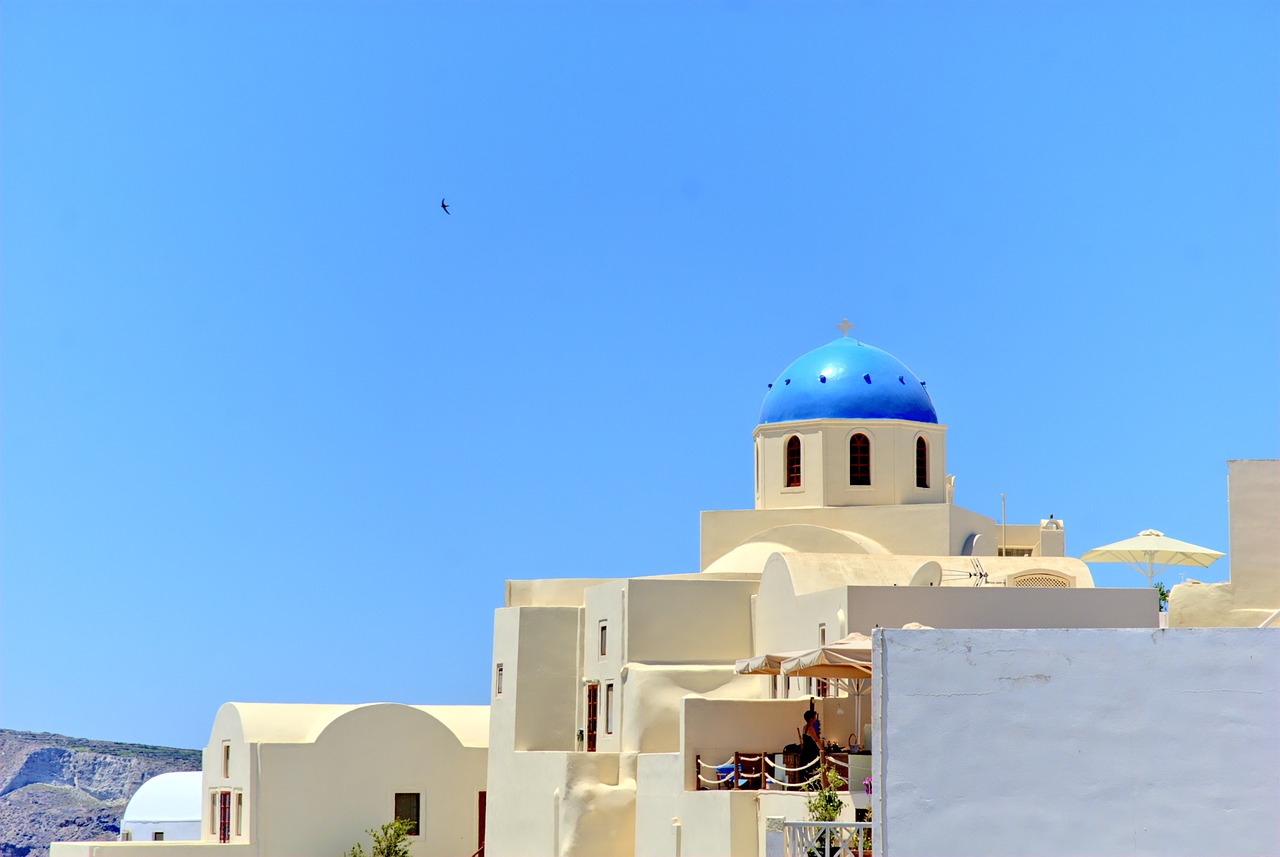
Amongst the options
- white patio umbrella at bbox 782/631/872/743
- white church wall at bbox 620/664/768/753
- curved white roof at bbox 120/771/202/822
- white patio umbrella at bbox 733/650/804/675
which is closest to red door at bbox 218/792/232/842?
curved white roof at bbox 120/771/202/822

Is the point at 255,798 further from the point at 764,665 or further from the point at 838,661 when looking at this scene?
the point at 838,661

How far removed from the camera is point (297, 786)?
36.9 metres

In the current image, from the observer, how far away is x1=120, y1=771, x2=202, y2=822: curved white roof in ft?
146

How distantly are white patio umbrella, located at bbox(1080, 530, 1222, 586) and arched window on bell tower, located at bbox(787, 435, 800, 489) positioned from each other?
6341mm

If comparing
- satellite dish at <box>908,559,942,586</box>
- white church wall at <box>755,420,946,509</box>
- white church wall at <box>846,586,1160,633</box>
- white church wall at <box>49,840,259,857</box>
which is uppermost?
white church wall at <box>755,420,946,509</box>

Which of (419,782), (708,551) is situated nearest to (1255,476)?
(708,551)

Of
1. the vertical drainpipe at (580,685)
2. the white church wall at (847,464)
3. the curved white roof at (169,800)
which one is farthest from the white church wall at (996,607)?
the curved white roof at (169,800)

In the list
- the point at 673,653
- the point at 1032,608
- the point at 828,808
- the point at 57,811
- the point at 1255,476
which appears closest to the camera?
the point at 828,808

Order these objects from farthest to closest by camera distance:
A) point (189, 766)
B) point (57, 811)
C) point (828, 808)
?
point (189, 766)
point (57, 811)
point (828, 808)

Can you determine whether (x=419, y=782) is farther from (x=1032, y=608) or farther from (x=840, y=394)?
(x=1032, y=608)

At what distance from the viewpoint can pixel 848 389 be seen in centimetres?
3622

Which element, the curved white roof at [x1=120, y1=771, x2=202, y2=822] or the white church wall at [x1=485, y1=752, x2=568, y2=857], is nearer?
the white church wall at [x1=485, y1=752, x2=568, y2=857]

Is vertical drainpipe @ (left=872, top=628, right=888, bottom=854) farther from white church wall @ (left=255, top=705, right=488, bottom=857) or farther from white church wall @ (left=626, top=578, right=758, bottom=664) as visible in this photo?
white church wall @ (left=255, top=705, right=488, bottom=857)

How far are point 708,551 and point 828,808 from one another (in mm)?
13196
